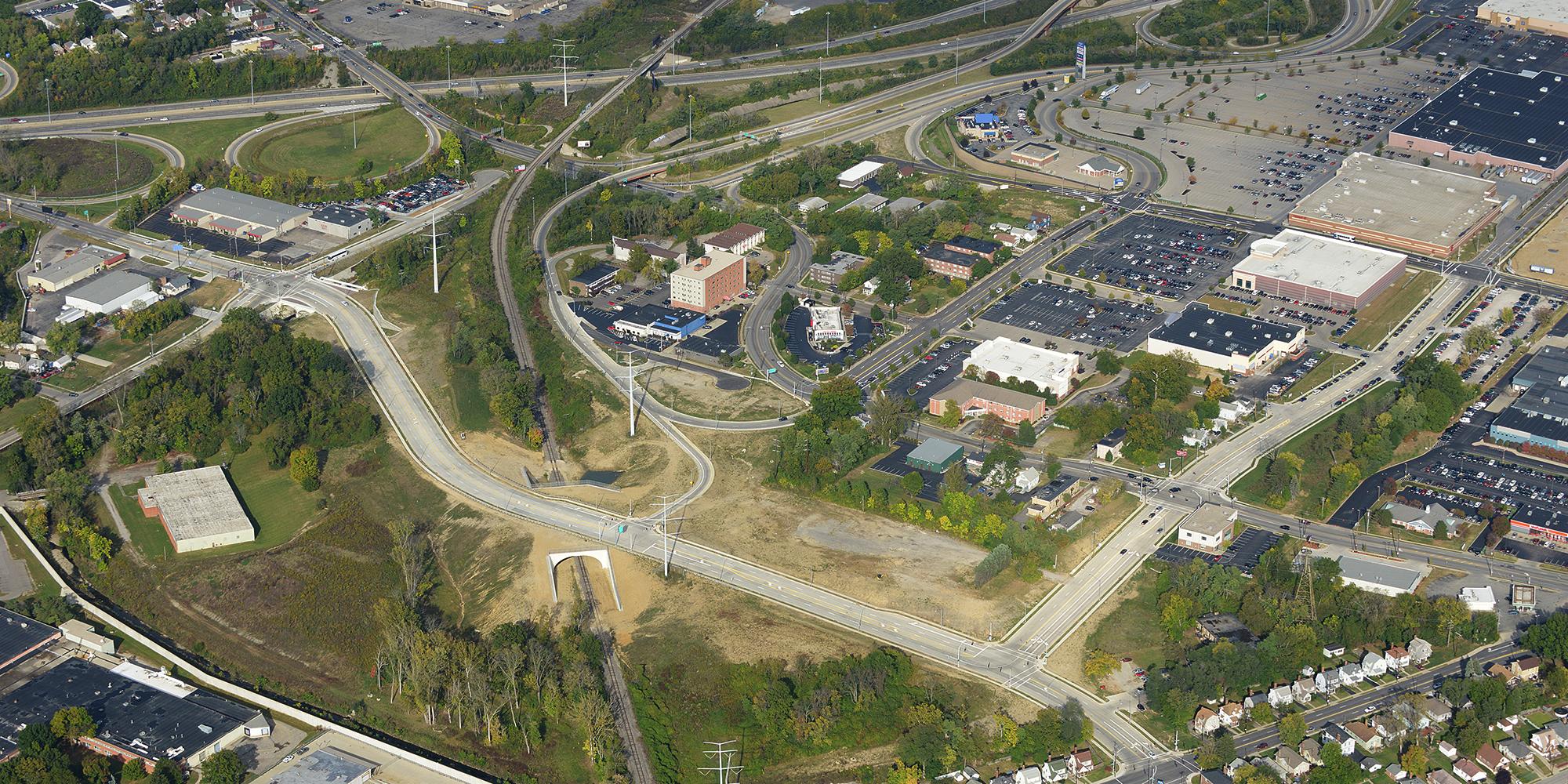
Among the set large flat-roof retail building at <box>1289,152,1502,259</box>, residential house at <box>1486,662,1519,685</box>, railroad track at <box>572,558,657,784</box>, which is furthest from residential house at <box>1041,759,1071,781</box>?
large flat-roof retail building at <box>1289,152,1502,259</box>

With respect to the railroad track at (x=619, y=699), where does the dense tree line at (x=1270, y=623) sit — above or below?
above

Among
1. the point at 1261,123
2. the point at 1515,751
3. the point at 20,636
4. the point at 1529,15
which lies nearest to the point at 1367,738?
the point at 1515,751

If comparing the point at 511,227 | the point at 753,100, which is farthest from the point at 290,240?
the point at 753,100

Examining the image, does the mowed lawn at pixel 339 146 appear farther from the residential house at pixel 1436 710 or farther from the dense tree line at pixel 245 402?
the residential house at pixel 1436 710

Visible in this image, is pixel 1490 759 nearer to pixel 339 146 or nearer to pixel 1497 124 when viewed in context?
pixel 1497 124

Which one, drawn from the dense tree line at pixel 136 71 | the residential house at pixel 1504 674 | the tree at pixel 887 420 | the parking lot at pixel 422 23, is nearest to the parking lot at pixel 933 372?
the tree at pixel 887 420

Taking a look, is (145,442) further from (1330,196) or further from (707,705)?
(1330,196)
